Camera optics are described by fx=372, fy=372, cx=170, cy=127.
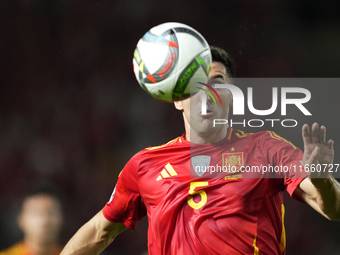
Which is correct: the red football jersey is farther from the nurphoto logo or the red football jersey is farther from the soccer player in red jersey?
the nurphoto logo

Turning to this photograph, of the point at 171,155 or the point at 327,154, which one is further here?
the point at 171,155

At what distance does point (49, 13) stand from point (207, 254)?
18.4 feet

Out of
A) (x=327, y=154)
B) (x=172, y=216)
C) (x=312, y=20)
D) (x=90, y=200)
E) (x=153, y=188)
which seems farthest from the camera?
(x=312, y=20)

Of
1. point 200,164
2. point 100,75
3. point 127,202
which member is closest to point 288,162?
point 200,164

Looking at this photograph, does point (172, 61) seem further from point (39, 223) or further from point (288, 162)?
point (39, 223)

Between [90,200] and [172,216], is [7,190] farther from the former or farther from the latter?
[172,216]

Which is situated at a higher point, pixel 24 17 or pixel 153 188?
pixel 24 17

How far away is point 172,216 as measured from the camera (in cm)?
226

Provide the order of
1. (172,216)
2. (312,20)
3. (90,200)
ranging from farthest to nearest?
(312,20) → (90,200) → (172,216)

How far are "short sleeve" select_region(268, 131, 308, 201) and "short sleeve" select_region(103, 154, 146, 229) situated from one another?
3.13 ft

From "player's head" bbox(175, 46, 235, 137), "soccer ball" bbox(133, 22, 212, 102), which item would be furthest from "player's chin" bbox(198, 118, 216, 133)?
"soccer ball" bbox(133, 22, 212, 102)

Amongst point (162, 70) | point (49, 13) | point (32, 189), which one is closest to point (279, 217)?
point (162, 70)

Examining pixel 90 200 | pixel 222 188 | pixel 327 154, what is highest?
pixel 327 154

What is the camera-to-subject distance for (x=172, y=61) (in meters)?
2.14
